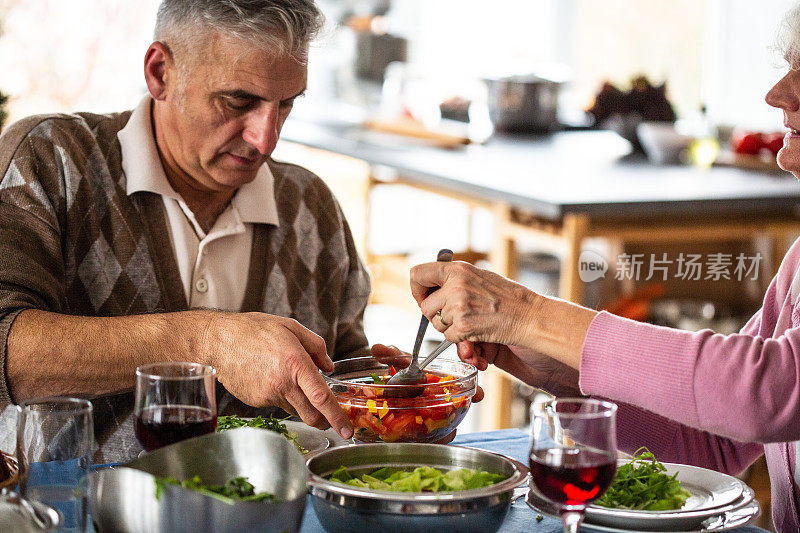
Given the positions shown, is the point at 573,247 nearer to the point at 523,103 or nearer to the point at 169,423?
the point at 523,103

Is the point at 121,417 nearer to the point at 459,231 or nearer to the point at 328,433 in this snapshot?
the point at 328,433

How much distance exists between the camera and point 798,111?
1492 mm

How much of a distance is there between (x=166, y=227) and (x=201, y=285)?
0.41 feet

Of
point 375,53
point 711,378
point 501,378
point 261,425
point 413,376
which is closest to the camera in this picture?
point 711,378

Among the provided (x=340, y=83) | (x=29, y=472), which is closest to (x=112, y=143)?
(x=29, y=472)

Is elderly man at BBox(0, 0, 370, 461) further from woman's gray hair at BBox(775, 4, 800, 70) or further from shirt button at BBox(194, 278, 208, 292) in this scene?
woman's gray hair at BBox(775, 4, 800, 70)

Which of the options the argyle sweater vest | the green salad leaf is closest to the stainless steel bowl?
the green salad leaf

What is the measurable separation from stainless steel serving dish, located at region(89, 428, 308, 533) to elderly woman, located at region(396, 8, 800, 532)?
419 mm

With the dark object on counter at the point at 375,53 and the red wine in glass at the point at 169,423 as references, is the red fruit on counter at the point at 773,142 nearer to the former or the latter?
the dark object on counter at the point at 375,53

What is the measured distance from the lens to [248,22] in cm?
169

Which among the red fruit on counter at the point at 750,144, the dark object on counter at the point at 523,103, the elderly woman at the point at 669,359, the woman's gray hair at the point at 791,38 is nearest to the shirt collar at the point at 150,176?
the elderly woman at the point at 669,359

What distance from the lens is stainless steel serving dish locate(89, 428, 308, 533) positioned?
95 cm

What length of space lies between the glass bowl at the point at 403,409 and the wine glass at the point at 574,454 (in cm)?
39

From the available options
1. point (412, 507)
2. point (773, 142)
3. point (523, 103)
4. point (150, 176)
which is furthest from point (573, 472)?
point (523, 103)
